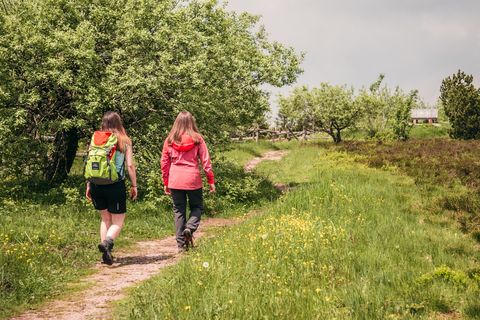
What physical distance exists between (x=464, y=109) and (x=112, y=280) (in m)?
56.1

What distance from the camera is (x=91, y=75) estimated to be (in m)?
13.2

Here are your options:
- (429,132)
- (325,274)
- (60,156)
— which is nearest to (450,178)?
(325,274)

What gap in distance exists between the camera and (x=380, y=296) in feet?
18.3

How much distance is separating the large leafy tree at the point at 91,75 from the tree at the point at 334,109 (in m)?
42.4

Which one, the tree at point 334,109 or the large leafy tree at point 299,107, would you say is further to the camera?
the large leafy tree at point 299,107

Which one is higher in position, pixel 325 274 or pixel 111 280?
pixel 325 274

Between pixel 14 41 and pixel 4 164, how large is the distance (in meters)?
3.24

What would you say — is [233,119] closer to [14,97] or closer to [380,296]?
[14,97]

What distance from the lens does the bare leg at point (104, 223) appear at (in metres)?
8.33

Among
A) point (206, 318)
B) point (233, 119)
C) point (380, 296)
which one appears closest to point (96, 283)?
point (206, 318)

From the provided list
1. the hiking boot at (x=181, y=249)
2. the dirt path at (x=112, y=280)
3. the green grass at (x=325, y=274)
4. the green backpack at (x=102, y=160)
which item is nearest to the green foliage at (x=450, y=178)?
the green grass at (x=325, y=274)

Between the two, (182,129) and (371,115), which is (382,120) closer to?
(371,115)

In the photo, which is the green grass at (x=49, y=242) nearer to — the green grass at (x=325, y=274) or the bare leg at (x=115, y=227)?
the bare leg at (x=115, y=227)

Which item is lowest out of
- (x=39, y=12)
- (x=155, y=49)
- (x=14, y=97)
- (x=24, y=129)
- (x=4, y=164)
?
(x=4, y=164)
